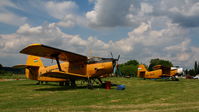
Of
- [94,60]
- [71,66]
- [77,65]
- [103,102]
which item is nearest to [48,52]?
[71,66]

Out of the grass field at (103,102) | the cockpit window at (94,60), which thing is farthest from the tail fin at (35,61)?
the grass field at (103,102)

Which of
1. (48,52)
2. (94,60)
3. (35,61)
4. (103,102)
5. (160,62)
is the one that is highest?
(160,62)

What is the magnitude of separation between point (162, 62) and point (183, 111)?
11652cm

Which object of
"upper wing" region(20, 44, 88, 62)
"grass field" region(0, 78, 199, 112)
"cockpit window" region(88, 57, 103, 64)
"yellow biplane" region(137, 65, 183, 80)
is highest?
"upper wing" region(20, 44, 88, 62)

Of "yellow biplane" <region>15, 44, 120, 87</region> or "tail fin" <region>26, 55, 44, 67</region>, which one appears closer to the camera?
"yellow biplane" <region>15, 44, 120, 87</region>

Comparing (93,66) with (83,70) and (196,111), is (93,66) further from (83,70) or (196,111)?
(196,111)

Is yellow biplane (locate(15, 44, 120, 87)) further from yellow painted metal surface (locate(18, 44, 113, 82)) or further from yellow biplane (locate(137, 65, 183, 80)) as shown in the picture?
yellow biplane (locate(137, 65, 183, 80))

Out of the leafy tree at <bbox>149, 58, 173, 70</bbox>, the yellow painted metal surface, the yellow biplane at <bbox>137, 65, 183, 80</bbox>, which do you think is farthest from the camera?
the leafy tree at <bbox>149, 58, 173, 70</bbox>

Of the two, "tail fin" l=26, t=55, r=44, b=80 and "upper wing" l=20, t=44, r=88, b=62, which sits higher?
"upper wing" l=20, t=44, r=88, b=62

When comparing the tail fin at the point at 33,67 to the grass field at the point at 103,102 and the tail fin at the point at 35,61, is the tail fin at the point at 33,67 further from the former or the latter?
the grass field at the point at 103,102

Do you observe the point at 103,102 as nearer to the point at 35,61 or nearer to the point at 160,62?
the point at 35,61

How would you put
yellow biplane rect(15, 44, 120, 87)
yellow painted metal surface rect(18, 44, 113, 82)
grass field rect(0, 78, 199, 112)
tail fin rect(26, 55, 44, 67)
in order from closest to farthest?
1. grass field rect(0, 78, 199, 112)
2. yellow painted metal surface rect(18, 44, 113, 82)
3. yellow biplane rect(15, 44, 120, 87)
4. tail fin rect(26, 55, 44, 67)

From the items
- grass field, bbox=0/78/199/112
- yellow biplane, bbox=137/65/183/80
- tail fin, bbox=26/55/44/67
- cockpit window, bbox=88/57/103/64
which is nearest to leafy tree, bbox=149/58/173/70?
yellow biplane, bbox=137/65/183/80

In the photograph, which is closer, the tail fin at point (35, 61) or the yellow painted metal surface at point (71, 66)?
the yellow painted metal surface at point (71, 66)
